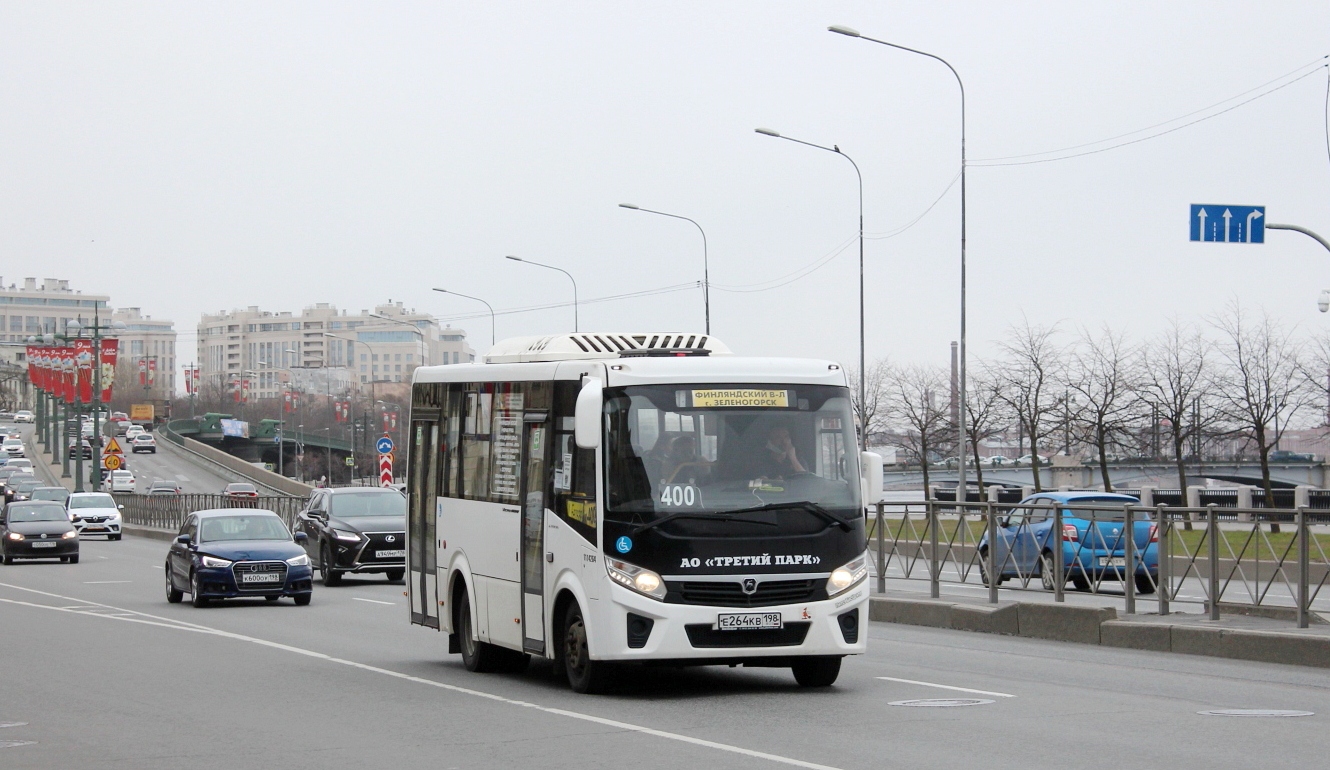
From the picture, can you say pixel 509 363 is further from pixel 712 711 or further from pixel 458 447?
pixel 712 711

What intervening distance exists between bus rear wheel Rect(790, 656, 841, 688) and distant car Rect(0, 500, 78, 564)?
30286 millimetres

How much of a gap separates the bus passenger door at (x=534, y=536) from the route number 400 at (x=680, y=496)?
1.24m

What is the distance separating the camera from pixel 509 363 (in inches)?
529

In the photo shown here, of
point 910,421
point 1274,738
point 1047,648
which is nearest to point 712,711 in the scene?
point 1274,738

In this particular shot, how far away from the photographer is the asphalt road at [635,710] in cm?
895

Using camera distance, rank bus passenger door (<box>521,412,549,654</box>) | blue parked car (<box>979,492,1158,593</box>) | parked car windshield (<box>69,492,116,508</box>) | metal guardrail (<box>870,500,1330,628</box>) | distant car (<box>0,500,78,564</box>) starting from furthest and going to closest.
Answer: parked car windshield (<box>69,492,116,508</box>), distant car (<box>0,500,78,564</box>), blue parked car (<box>979,492,1158,593</box>), metal guardrail (<box>870,500,1330,628</box>), bus passenger door (<box>521,412,549,654</box>)

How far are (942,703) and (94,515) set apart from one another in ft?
154

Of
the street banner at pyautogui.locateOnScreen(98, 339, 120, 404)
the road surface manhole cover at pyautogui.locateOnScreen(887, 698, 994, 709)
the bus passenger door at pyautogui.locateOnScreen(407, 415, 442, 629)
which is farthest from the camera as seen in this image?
the street banner at pyautogui.locateOnScreen(98, 339, 120, 404)

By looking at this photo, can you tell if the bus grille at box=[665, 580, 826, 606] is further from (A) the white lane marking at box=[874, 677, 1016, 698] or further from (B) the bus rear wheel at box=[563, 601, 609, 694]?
(A) the white lane marking at box=[874, 677, 1016, 698]

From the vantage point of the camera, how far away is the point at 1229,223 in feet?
98.3

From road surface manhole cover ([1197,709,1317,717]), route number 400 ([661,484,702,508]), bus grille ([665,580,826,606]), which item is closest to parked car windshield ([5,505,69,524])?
route number 400 ([661,484,702,508])

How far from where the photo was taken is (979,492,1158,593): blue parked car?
16.9 metres

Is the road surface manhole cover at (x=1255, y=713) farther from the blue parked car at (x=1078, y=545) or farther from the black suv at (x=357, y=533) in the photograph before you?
the black suv at (x=357, y=533)

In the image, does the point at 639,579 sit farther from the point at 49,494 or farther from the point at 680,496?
the point at 49,494
